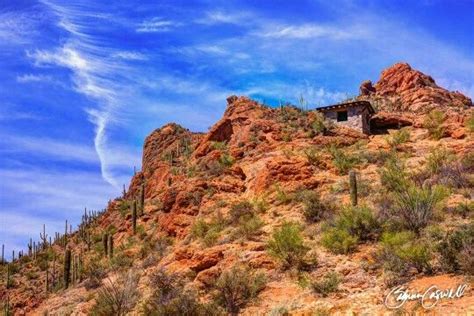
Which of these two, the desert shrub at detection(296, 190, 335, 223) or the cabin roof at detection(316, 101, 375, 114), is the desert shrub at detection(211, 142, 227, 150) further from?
the desert shrub at detection(296, 190, 335, 223)

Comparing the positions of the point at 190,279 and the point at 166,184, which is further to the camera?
the point at 166,184

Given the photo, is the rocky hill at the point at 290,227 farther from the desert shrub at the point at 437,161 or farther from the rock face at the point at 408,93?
the rock face at the point at 408,93

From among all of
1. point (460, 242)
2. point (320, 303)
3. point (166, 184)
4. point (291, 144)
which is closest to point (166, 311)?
point (320, 303)

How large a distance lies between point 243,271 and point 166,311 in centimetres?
320

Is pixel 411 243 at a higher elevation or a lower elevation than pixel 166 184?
lower

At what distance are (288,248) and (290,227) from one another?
141 centimetres

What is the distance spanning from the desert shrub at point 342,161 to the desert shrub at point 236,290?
12.7 m

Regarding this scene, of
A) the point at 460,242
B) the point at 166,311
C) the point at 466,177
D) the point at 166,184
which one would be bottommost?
the point at 166,311

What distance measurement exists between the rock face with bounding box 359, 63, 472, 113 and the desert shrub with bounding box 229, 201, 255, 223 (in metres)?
22.9

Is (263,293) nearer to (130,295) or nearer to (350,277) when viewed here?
(350,277)

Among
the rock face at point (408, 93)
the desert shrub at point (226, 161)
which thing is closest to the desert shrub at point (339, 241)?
the desert shrub at point (226, 161)

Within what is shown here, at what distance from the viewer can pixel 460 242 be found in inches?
561

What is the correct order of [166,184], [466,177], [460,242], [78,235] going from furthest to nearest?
1. [78,235]
2. [166,184]
3. [466,177]
4. [460,242]

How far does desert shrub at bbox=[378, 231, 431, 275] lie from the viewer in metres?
14.5
